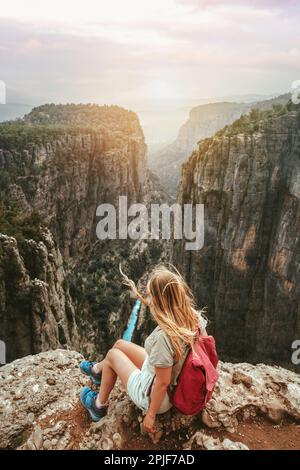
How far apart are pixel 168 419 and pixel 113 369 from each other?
1.25 m

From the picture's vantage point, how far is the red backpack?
231 inches

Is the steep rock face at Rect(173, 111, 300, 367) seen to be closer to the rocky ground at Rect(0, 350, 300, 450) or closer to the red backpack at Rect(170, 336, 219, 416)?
the rocky ground at Rect(0, 350, 300, 450)

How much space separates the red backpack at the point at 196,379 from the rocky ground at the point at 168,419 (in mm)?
871

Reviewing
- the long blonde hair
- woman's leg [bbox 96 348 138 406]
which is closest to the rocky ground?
woman's leg [bbox 96 348 138 406]

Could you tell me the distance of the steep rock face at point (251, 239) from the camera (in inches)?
1443

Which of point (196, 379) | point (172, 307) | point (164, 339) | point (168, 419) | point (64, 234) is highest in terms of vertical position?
point (172, 307)

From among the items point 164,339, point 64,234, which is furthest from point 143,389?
point 64,234

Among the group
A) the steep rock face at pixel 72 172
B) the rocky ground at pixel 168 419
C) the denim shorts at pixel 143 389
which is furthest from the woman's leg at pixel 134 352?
the steep rock face at pixel 72 172

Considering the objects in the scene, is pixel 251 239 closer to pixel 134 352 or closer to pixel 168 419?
pixel 134 352

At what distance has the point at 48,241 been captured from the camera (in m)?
22.9

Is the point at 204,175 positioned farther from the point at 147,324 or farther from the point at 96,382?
the point at 96,382

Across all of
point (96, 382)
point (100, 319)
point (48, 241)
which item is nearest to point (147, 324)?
point (100, 319)

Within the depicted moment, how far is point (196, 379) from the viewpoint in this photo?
590 centimetres

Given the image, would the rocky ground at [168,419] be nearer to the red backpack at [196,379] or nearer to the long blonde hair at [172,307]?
the red backpack at [196,379]
